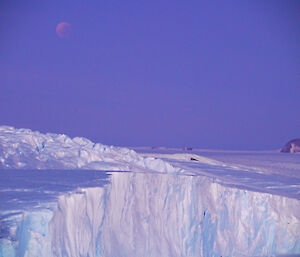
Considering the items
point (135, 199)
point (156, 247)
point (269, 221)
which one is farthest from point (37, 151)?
point (269, 221)

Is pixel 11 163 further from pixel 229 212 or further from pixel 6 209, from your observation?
pixel 229 212

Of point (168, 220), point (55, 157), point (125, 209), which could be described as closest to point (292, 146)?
point (55, 157)

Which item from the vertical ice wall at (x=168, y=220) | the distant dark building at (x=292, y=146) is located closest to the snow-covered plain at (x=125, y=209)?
the vertical ice wall at (x=168, y=220)

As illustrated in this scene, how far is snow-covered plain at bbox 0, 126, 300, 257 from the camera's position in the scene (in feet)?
15.3

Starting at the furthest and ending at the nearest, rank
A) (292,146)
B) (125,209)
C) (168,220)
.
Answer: (292,146)
(168,220)
(125,209)

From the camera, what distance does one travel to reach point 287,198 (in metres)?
6.83

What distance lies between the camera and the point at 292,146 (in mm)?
23156

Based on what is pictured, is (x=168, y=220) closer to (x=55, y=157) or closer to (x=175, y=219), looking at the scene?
(x=175, y=219)

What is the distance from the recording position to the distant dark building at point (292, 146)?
22734 millimetres

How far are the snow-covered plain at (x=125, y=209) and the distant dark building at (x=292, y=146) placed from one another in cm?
1544

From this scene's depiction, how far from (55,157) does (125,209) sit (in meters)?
2.42

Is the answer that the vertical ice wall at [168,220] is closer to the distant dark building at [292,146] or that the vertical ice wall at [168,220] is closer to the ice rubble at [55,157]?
the ice rubble at [55,157]

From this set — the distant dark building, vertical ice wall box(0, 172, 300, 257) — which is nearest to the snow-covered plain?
vertical ice wall box(0, 172, 300, 257)

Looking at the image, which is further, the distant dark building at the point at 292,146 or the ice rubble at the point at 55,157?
the distant dark building at the point at 292,146
